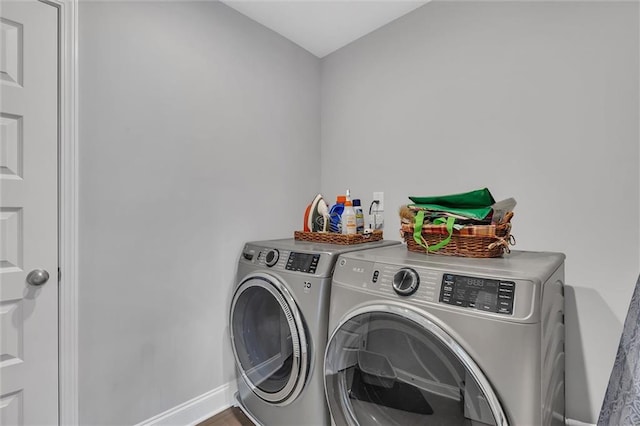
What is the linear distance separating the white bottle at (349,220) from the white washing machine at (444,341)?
1.50ft

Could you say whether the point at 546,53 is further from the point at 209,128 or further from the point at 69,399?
the point at 69,399

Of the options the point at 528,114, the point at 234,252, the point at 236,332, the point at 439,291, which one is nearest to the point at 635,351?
the point at 439,291

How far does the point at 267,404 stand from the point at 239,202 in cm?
112

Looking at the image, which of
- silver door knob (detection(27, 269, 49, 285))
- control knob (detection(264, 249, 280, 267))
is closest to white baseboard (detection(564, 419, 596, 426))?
control knob (detection(264, 249, 280, 267))

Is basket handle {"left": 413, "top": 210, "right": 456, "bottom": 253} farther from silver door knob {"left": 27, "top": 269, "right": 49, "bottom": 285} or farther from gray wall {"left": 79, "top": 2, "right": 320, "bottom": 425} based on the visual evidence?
silver door knob {"left": 27, "top": 269, "right": 49, "bottom": 285}

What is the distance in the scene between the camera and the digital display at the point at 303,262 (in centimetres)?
138

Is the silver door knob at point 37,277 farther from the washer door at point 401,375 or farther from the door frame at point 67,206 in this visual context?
the washer door at point 401,375

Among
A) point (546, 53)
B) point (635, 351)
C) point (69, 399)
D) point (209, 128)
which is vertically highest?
point (546, 53)

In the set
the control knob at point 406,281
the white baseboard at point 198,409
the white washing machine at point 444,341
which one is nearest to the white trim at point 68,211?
the white baseboard at point 198,409

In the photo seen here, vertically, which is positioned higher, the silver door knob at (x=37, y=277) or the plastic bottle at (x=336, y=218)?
the plastic bottle at (x=336, y=218)

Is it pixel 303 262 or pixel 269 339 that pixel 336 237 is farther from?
pixel 269 339

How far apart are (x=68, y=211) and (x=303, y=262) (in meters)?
1.01

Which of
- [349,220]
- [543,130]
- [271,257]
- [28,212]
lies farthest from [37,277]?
[543,130]

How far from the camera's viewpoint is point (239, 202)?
193 centimetres
